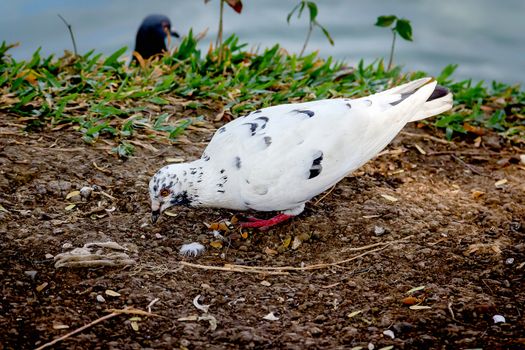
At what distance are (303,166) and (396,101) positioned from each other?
71 cm

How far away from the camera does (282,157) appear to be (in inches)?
147

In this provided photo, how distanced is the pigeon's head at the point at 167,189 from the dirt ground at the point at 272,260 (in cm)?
19

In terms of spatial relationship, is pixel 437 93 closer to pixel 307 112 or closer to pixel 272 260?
pixel 307 112

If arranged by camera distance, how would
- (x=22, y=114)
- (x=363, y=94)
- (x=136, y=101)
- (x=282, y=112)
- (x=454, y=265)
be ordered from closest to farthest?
(x=454, y=265) < (x=282, y=112) < (x=22, y=114) < (x=136, y=101) < (x=363, y=94)

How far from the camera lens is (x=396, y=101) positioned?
4043 millimetres

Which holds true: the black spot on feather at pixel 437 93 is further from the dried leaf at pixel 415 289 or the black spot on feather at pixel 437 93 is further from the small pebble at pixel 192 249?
the small pebble at pixel 192 249

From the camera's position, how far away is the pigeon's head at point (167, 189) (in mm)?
3750

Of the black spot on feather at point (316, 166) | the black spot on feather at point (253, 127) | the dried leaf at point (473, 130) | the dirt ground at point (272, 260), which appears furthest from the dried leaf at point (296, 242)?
the dried leaf at point (473, 130)

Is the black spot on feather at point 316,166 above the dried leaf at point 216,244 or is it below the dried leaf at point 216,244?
above

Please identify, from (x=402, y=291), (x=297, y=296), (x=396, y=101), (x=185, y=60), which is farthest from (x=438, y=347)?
(x=185, y=60)

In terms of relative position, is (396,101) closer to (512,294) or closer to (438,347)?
(512,294)

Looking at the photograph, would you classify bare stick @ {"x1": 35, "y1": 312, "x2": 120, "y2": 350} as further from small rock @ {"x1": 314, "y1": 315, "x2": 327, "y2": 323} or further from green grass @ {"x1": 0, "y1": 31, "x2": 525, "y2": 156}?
green grass @ {"x1": 0, "y1": 31, "x2": 525, "y2": 156}

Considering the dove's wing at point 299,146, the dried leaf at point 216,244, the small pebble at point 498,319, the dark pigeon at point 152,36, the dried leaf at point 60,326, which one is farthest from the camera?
the dark pigeon at point 152,36

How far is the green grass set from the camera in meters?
4.79
